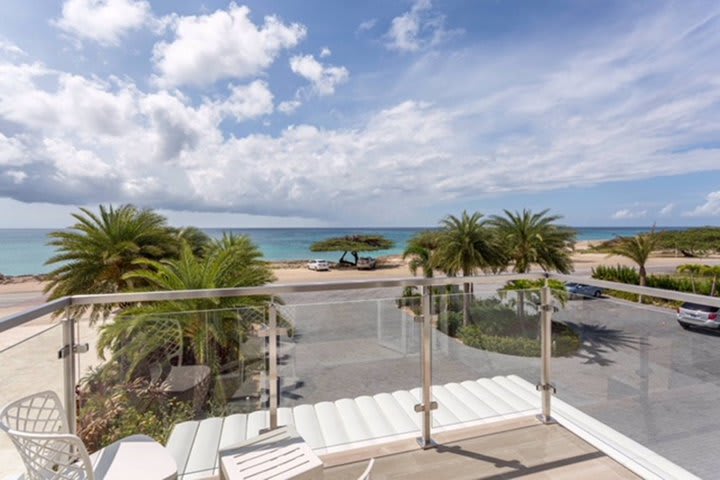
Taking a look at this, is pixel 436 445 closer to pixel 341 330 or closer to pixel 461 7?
pixel 341 330

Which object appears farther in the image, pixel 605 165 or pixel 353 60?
pixel 605 165

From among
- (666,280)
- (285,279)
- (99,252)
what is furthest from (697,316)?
(285,279)

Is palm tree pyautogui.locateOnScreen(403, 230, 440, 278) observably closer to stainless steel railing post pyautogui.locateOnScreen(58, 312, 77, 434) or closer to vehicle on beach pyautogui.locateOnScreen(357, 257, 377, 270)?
stainless steel railing post pyautogui.locateOnScreen(58, 312, 77, 434)

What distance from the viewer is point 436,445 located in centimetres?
238

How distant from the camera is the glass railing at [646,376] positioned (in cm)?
205

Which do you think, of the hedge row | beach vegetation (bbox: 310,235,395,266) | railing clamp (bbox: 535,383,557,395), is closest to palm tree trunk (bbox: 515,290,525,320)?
railing clamp (bbox: 535,383,557,395)

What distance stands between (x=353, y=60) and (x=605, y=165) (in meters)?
40.0

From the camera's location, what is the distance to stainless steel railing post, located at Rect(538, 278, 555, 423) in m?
2.75

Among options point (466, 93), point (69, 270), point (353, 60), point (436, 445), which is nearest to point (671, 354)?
point (436, 445)

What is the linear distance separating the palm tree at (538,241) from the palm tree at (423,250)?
2.81 meters

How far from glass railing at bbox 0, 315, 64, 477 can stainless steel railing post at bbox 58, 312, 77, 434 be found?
0.02 metres

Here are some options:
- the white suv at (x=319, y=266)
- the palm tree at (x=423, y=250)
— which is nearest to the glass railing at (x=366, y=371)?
the palm tree at (x=423, y=250)

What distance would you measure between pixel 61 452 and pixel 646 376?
10.2ft

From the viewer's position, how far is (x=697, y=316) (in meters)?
1.92
